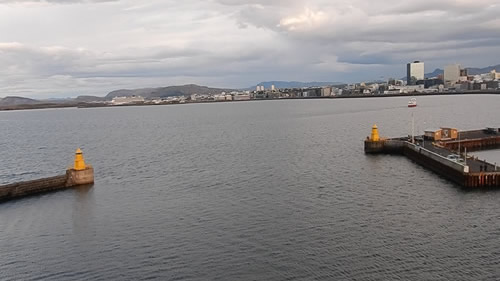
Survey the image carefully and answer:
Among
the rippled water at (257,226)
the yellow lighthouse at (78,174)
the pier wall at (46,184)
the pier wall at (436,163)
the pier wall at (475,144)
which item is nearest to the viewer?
the rippled water at (257,226)

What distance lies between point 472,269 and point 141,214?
19.3m

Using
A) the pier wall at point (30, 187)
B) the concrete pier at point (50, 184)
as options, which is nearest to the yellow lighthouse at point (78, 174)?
the concrete pier at point (50, 184)

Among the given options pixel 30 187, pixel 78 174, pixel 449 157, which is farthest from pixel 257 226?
pixel 449 157

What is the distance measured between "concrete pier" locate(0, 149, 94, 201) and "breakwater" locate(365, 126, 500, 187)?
30.0 meters

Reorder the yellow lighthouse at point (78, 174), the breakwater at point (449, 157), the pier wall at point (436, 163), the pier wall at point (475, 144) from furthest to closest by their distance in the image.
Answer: the pier wall at point (475, 144), the yellow lighthouse at point (78, 174), the pier wall at point (436, 163), the breakwater at point (449, 157)

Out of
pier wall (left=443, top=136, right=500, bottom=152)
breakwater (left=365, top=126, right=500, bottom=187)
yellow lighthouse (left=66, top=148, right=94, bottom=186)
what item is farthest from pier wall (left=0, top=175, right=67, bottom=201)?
pier wall (left=443, top=136, right=500, bottom=152)

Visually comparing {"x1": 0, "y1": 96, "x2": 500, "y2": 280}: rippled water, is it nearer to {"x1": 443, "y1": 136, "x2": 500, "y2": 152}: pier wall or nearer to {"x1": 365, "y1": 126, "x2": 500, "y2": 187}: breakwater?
{"x1": 365, "y1": 126, "x2": 500, "y2": 187}: breakwater

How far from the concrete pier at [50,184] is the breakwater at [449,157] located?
3002 centimetres

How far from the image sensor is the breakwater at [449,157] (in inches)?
1447

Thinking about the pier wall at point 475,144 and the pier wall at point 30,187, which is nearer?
the pier wall at point 30,187

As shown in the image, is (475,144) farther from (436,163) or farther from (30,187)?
(30,187)

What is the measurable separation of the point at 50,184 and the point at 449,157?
3352 cm

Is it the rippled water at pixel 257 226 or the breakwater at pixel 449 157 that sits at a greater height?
the breakwater at pixel 449 157

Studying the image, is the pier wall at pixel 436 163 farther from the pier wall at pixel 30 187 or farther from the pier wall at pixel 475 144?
the pier wall at pixel 30 187
